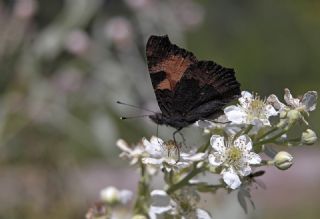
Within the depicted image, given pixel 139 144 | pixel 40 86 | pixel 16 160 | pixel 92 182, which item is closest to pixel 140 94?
pixel 40 86

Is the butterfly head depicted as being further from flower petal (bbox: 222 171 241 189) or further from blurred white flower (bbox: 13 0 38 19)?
blurred white flower (bbox: 13 0 38 19)

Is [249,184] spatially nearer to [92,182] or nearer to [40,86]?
[40,86]

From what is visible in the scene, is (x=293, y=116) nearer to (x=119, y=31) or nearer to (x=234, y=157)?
(x=234, y=157)

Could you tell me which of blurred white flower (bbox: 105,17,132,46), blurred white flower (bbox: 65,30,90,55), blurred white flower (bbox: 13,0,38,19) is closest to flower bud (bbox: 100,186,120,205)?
blurred white flower (bbox: 13,0,38,19)

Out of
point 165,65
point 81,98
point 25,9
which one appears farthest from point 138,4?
point 165,65

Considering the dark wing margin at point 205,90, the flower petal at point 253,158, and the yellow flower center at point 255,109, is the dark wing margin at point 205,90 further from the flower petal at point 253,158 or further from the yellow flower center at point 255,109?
the flower petal at point 253,158

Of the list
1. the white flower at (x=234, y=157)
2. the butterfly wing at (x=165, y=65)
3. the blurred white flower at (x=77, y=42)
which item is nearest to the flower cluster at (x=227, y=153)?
the white flower at (x=234, y=157)
